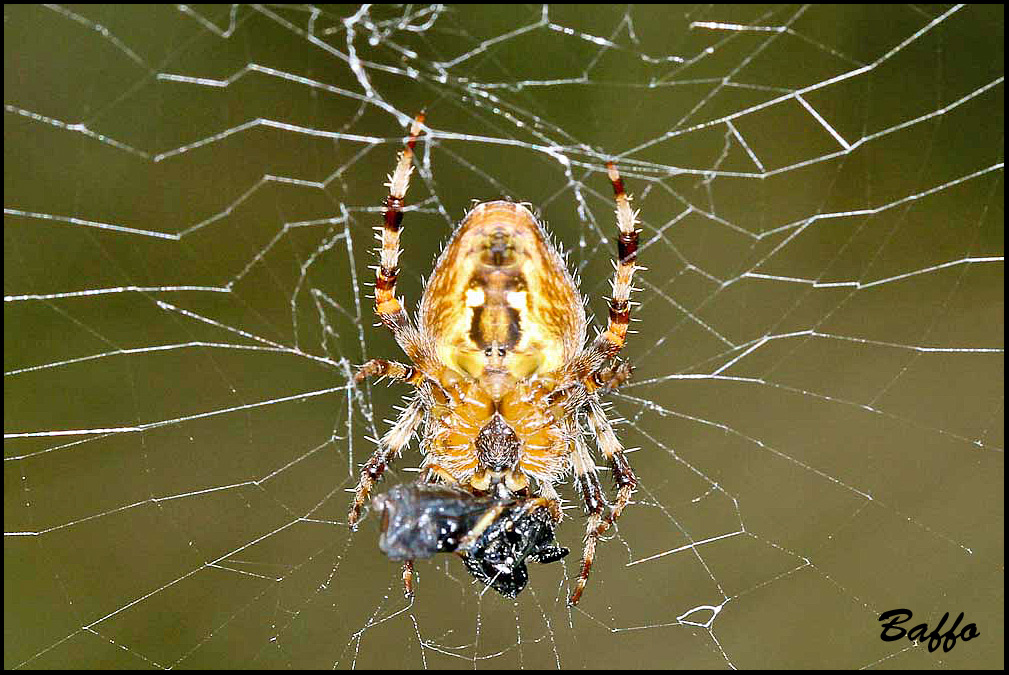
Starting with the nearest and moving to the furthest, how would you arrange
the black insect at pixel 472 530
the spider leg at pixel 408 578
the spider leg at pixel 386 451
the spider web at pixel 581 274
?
the black insect at pixel 472 530
the spider leg at pixel 408 578
the spider leg at pixel 386 451
the spider web at pixel 581 274

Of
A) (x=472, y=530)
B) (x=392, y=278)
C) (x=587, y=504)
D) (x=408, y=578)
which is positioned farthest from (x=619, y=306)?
(x=408, y=578)

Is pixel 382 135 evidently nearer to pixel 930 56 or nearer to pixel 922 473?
pixel 930 56

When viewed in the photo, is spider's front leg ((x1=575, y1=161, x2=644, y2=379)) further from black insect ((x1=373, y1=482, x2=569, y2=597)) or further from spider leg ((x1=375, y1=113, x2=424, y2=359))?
spider leg ((x1=375, y1=113, x2=424, y2=359))

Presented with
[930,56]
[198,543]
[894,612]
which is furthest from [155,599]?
[930,56]

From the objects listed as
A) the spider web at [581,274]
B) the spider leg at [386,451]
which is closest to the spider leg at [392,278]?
the spider leg at [386,451]

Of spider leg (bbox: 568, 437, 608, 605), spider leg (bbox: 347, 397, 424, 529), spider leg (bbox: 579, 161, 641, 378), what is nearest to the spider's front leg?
spider leg (bbox: 579, 161, 641, 378)

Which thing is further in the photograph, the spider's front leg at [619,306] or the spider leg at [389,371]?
the spider's front leg at [619,306]

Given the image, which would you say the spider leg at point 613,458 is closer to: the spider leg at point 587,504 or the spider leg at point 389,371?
the spider leg at point 587,504

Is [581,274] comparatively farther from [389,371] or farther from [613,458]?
[389,371]
